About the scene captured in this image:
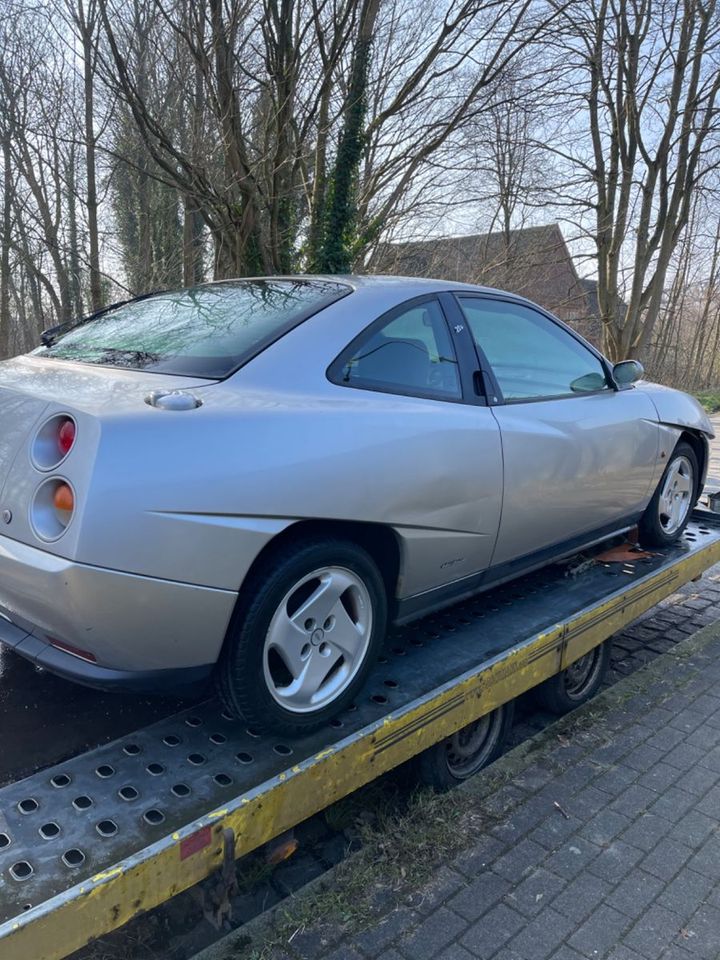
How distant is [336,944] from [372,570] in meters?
1.08

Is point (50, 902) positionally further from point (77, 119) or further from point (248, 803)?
point (77, 119)

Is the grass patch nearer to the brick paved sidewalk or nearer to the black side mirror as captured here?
the black side mirror

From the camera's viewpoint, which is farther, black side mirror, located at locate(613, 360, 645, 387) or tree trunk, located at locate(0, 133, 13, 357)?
tree trunk, located at locate(0, 133, 13, 357)

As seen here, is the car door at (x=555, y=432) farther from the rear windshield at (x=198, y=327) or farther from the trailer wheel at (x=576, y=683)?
the rear windshield at (x=198, y=327)

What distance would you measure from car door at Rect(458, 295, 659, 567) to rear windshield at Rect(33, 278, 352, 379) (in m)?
0.76

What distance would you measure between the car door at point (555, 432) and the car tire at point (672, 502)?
11.8 inches

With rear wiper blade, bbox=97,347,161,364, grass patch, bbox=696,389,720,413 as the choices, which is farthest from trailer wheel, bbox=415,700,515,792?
grass patch, bbox=696,389,720,413

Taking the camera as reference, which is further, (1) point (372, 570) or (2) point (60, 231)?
(2) point (60, 231)

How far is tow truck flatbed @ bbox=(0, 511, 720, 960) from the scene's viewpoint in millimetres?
1580

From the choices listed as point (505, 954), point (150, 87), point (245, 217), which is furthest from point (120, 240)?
point (505, 954)

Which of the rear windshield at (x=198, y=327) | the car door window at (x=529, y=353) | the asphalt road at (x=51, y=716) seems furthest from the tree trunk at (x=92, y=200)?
the asphalt road at (x=51, y=716)

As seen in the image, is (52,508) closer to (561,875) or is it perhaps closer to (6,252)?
(561,875)

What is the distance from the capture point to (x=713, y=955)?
2.07 meters

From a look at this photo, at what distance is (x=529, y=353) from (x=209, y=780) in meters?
2.24
